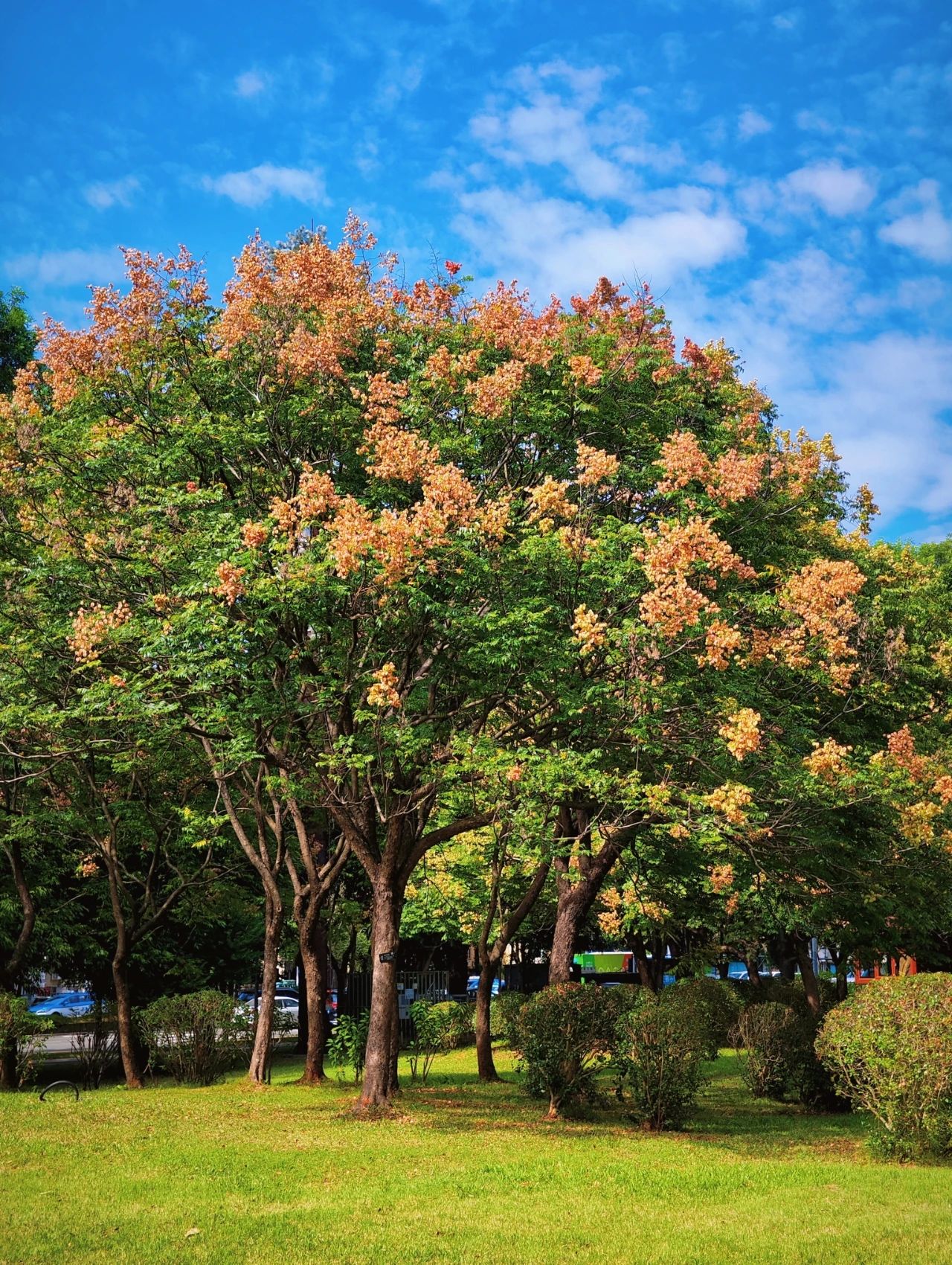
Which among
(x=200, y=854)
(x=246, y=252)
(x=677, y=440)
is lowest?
(x=200, y=854)

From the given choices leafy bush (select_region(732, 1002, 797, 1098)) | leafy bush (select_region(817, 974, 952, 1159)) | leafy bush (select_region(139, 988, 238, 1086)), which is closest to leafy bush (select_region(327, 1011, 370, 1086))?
leafy bush (select_region(139, 988, 238, 1086))

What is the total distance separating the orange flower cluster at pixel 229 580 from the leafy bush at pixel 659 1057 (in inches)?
295

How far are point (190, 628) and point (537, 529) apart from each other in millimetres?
4201

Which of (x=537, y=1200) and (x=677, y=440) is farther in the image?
(x=677, y=440)

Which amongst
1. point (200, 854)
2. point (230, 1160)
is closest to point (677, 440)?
point (230, 1160)

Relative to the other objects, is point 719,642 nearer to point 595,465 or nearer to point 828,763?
point 828,763

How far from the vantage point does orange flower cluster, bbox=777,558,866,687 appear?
1236cm

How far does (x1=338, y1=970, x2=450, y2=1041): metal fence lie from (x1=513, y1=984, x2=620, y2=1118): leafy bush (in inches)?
302

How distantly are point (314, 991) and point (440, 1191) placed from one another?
1155cm

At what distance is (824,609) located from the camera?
1252 cm

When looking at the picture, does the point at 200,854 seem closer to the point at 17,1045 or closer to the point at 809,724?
the point at 17,1045

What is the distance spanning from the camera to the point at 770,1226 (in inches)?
336

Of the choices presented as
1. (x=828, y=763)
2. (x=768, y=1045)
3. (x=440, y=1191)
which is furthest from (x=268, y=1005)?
(x=828, y=763)

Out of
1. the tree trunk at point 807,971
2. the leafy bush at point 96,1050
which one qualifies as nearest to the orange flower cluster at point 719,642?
the leafy bush at point 96,1050
